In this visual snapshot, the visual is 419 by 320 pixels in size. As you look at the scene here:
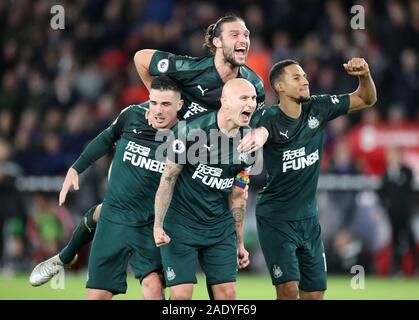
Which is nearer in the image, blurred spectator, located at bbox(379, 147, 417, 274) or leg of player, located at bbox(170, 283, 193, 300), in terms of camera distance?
leg of player, located at bbox(170, 283, 193, 300)

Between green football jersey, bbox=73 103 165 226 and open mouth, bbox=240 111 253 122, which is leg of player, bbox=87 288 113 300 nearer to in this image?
green football jersey, bbox=73 103 165 226

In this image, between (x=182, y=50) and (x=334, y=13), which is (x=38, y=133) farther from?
(x=334, y=13)

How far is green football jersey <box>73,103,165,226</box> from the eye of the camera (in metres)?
8.60

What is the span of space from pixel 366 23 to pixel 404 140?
2.59m

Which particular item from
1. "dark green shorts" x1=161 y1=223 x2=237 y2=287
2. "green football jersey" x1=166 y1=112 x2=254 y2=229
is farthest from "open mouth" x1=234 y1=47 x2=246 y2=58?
"dark green shorts" x1=161 y1=223 x2=237 y2=287

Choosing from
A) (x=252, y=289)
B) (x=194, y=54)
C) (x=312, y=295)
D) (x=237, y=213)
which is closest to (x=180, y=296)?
(x=237, y=213)

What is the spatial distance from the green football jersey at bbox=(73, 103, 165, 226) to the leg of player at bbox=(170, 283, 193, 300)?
813 mm

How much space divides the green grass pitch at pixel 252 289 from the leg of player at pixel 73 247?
1.81m

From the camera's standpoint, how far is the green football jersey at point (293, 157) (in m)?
8.66

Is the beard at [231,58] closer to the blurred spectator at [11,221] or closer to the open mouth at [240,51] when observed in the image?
the open mouth at [240,51]

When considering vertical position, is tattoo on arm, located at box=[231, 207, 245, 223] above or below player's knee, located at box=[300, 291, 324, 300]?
above

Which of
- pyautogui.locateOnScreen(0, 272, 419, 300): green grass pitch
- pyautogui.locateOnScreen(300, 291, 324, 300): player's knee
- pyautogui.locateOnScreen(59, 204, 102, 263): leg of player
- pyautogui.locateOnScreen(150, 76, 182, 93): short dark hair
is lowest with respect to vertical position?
pyautogui.locateOnScreen(0, 272, 419, 300): green grass pitch

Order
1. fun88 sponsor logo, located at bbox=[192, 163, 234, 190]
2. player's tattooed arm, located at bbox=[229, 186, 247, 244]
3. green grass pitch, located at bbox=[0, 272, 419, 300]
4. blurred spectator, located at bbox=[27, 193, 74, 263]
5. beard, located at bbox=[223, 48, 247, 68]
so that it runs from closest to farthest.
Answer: fun88 sponsor logo, located at bbox=[192, 163, 234, 190] < player's tattooed arm, located at bbox=[229, 186, 247, 244] < beard, located at bbox=[223, 48, 247, 68] < green grass pitch, located at bbox=[0, 272, 419, 300] < blurred spectator, located at bbox=[27, 193, 74, 263]

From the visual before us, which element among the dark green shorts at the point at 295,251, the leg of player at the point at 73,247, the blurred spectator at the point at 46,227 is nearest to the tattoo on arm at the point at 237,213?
the dark green shorts at the point at 295,251
